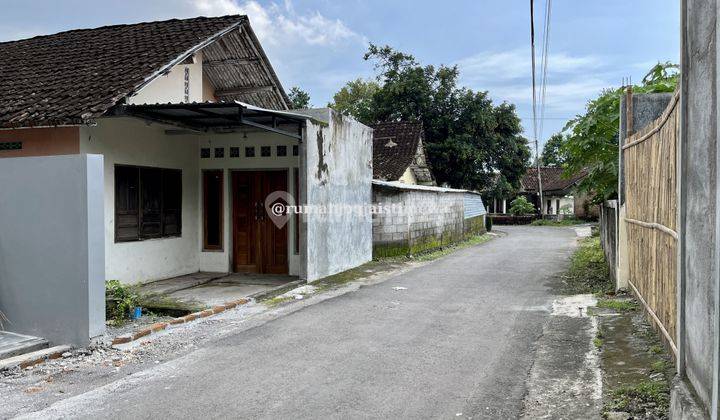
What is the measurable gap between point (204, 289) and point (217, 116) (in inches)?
121

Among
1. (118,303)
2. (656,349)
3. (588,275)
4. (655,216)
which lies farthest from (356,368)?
(588,275)

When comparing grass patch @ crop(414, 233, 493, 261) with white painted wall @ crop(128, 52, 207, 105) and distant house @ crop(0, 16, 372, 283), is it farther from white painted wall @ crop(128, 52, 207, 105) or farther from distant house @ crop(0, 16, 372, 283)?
white painted wall @ crop(128, 52, 207, 105)

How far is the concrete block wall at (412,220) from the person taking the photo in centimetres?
1569

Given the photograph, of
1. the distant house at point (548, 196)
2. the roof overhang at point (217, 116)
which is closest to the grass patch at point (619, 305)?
the roof overhang at point (217, 116)

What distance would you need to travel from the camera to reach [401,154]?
30.3 meters

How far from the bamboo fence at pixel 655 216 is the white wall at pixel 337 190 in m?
5.55

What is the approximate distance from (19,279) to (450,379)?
16.5ft

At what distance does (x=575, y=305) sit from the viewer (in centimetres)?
912

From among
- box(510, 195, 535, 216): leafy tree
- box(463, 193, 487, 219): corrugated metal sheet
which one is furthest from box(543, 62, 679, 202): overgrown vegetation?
box(510, 195, 535, 216): leafy tree

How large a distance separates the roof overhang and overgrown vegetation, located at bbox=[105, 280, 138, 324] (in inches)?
105

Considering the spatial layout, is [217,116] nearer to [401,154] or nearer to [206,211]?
[206,211]

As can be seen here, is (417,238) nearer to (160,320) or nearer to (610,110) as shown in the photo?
(610,110)

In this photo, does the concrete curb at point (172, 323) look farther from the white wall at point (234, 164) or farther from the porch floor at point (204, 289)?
the white wall at point (234, 164)

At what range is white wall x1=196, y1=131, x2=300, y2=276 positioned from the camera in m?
12.2
